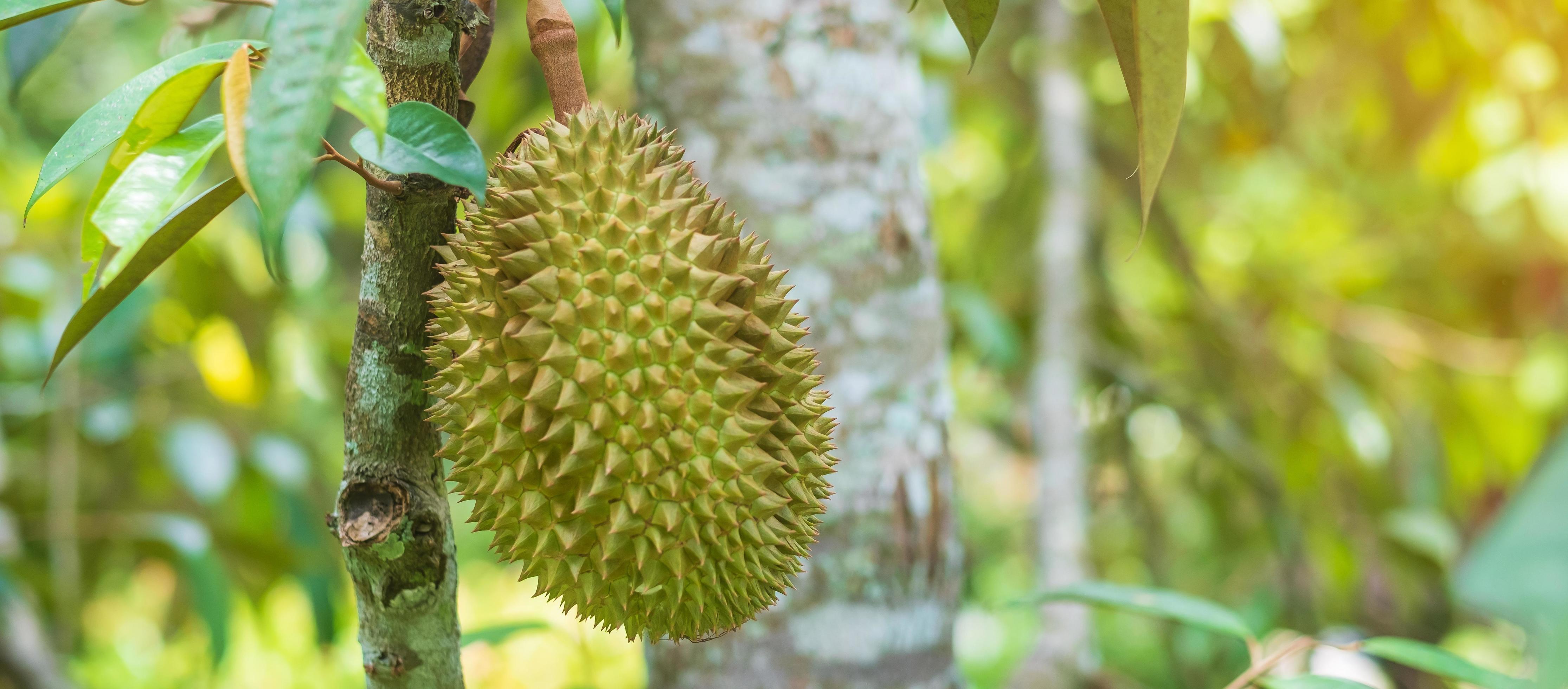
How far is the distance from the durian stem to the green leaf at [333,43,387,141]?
0.23m

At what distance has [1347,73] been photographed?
120 inches

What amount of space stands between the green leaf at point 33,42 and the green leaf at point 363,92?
859mm

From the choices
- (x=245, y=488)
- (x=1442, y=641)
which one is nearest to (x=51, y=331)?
(x=245, y=488)

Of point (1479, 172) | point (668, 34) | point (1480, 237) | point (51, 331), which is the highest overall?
point (1479, 172)

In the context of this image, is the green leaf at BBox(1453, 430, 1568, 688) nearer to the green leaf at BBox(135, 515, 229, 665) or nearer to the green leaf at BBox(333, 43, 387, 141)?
the green leaf at BBox(333, 43, 387, 141)

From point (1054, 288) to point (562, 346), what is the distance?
5.62 feet

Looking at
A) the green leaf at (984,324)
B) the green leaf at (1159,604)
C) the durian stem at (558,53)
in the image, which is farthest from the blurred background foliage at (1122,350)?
the durian stem at (558,53)

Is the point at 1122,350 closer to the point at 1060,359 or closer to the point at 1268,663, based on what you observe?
the point at 1060,359

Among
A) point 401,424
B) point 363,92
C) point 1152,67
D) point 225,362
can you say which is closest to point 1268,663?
point 1152,67

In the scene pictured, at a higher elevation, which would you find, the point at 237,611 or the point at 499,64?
the point at 499,64

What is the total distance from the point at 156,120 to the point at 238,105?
3.5 inches

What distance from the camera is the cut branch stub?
1.91ft

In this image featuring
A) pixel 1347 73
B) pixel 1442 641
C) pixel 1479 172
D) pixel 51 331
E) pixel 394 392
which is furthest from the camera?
pixel 1479 172

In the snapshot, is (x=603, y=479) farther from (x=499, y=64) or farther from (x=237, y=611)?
(x=237, y=611)
